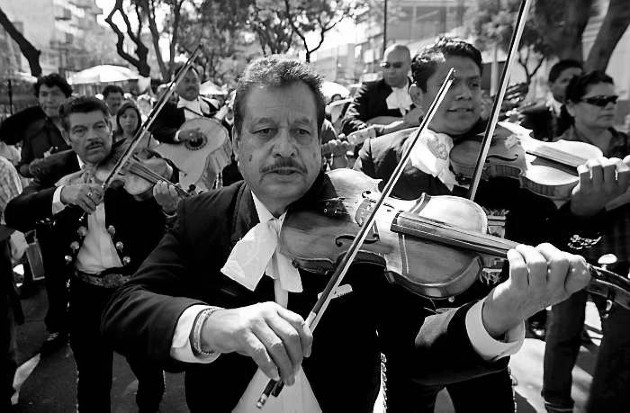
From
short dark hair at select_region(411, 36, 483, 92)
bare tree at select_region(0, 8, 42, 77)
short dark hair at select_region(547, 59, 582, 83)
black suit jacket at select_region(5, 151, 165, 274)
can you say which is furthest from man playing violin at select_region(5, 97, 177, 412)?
bare tree at select_region(0, 8, 42, 77)

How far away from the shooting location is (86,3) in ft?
114

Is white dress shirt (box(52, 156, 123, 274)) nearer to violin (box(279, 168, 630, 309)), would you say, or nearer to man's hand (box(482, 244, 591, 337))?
violin (box(279, 168, 630, 309))

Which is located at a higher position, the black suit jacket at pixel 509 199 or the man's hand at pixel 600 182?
the man's hand at pixel 600 182

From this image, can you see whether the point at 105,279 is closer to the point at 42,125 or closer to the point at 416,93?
the point at 416,93

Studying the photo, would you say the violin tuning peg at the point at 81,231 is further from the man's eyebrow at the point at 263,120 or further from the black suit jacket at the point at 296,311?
the man's eyebrow at the point at 263,120

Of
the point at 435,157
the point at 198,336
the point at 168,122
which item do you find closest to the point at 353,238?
the point at 198,336

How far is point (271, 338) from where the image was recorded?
979 mm

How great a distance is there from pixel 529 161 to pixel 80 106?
6.39 feet

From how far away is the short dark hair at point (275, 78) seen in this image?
1415mm

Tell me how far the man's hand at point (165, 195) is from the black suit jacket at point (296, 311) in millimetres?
1102

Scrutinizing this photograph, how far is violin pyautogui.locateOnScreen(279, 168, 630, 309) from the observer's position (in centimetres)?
141

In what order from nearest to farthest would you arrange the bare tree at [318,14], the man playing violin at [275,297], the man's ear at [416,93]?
the man playing violin at [275,297], the man's ear at [416,93], the bare tree at [318,14]

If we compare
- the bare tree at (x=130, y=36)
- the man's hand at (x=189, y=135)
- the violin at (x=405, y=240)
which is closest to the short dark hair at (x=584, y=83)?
the violin at (x=405, y=240)

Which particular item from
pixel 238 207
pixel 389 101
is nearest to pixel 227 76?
pixel 389 101
